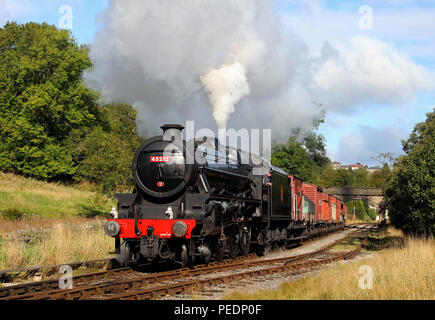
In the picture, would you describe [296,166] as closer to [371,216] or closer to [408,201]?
[371,216]

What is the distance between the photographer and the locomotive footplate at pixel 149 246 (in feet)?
32.9

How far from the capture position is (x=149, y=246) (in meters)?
10.0

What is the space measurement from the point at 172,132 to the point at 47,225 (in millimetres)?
9590

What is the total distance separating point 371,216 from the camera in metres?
77.5

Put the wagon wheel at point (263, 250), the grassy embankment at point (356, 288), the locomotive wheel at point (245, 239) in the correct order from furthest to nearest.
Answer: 1. the wagon wheel at point (263, 250)
2. the locomotive wheel at point (245, 239)
3. the grassy embankment at point (356, 288)

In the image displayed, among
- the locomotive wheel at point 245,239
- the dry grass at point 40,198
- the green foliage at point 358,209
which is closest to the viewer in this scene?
the locomotive wheel at point 245,239

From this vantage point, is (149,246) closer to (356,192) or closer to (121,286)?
(121,286)

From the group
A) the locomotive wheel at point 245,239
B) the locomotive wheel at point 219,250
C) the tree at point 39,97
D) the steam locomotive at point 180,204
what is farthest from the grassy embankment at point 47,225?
the locomotive wheel at point 245,239

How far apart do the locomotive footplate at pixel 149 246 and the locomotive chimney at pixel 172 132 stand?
236 cm

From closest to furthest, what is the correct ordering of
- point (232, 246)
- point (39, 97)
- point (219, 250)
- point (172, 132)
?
point (172, 132), point (219, 250), point (232, 246), point (39, 97)

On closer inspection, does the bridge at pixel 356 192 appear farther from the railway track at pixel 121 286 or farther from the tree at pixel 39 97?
the railway track at pixel 121 286

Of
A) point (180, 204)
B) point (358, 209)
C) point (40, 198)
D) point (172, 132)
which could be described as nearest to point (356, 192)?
point (358, 209)

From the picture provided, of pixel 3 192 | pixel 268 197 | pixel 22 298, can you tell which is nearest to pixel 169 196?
pixel 22 298

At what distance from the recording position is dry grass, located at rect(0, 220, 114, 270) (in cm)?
1034
